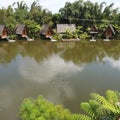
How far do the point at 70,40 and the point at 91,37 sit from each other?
4488mm

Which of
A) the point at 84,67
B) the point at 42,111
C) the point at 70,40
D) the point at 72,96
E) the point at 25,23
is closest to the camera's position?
the point at 42,111

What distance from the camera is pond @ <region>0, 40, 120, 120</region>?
14406 mm

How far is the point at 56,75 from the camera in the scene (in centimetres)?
1939

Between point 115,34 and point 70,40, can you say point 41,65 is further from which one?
point 115,34

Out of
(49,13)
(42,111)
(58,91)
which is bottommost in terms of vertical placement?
(58,91)

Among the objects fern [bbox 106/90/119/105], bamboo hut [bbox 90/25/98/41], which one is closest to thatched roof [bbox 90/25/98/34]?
bamboo hut [bbox 90/25/98/41]

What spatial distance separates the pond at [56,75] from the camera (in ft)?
47.3

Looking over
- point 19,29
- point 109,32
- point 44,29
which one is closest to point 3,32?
point 19,29

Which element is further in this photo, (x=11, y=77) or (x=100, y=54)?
(x=100, y=54)

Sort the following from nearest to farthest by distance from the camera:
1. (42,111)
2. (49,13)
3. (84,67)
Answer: (42,111) < (84,67) < (49,13)

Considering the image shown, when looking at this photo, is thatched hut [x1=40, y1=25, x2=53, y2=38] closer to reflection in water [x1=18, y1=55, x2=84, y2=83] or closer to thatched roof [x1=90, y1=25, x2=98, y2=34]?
thatched roof [x1=90, y1=25, x2=98, y2=34]

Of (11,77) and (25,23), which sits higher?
(25,23)

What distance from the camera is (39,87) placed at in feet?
53.5

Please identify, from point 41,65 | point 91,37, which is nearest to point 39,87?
point 41,65
